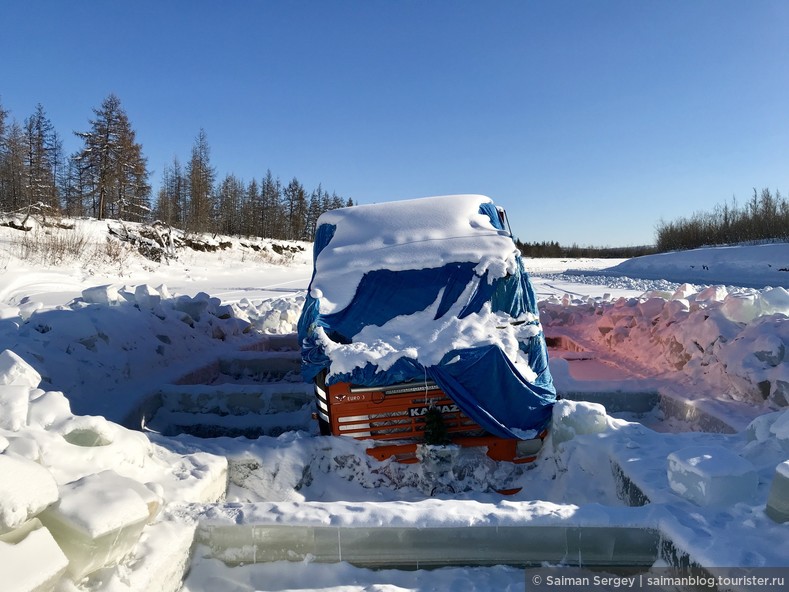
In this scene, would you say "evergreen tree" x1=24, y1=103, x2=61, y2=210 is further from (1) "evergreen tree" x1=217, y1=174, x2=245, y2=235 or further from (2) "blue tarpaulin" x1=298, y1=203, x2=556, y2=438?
(2) "blue tarpaulin" x1=298, y1=203, x2=556, y2=438

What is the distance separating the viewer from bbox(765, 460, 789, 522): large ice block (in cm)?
260

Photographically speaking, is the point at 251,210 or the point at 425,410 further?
the point at 251,210

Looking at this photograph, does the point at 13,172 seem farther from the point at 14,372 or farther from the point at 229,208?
the point at 14,372

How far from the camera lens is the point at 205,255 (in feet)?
108

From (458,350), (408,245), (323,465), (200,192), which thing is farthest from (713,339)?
(200,192)

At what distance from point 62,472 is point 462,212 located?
3689 mm

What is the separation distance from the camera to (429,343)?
4.28 m

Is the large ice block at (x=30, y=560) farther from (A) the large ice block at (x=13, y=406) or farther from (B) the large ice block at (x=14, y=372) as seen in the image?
(B) the large ice block at (x=14, y=372)

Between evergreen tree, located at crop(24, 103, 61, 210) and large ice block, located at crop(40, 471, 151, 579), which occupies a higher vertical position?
evergreen tree, located at crop(24, 103, 61, 210)

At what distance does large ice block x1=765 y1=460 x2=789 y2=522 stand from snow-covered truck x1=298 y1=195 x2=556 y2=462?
1920mm

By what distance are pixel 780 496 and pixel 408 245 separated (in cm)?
312

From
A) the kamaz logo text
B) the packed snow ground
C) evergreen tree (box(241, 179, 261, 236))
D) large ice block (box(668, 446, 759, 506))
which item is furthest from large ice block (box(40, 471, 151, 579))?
evergreen tree (box(241, 179, 261, 236))

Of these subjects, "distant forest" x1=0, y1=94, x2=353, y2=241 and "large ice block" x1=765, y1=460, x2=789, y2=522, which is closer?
"large ice block" x1=765, y1=460, x2=789, y2=522

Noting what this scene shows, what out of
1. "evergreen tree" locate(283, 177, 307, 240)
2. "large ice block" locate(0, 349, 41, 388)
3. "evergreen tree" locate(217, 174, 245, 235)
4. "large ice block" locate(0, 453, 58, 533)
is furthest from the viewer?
"evergreen tree" locate(283, 177, 307, 240)
